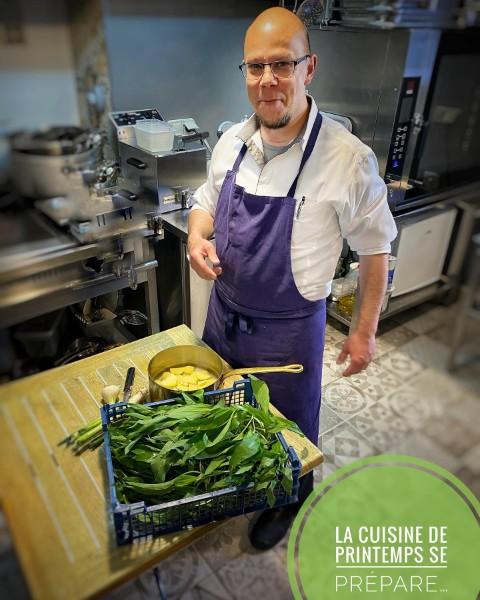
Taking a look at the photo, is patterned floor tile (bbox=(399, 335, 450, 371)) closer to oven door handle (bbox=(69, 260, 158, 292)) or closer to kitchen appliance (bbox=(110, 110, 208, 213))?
oven door handle (bbox=(69, 260, 158, 292))

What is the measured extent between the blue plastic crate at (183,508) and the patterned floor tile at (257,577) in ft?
2.20

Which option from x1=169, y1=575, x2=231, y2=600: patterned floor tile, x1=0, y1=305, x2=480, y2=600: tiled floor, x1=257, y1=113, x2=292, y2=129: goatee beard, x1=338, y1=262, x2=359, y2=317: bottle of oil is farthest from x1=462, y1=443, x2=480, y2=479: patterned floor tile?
x1=169, y1=575, x2=231, y2=600: patterned floor tile

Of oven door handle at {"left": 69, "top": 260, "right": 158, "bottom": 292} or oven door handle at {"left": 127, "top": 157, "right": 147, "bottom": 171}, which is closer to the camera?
oven door handle at {"left": 69, "top": 260, "right": 158, "bottom": 292}

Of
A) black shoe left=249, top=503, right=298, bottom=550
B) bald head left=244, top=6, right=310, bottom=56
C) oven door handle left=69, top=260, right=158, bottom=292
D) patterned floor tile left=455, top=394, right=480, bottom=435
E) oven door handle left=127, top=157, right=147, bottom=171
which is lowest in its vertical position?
black shoe left=249, top=503, right=298, bottom=550

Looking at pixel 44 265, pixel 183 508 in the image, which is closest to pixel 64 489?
pixel 183 508

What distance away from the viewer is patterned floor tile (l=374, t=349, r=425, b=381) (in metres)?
0.44

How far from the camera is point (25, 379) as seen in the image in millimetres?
402

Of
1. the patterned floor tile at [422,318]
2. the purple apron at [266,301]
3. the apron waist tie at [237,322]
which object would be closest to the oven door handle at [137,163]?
the patterned floor tile at [422,318]

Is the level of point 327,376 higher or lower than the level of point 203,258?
lower

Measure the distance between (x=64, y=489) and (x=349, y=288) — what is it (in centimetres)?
90

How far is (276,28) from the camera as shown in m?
0.86

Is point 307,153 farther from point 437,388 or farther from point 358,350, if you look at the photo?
point 437,388

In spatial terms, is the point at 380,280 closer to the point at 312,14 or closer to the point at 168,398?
the point at 168,398

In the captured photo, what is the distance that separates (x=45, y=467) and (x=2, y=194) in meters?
0.33
